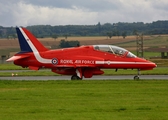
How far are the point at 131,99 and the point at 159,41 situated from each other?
120 metres

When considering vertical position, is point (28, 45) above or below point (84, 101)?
above

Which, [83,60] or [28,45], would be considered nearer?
[83,60]

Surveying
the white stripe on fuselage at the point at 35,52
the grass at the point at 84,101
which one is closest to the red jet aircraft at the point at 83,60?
the white stripe on fuselage at the point at 35,52

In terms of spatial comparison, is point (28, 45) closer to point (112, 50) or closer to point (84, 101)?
point (112, 50)

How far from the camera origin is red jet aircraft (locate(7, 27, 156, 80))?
108ft

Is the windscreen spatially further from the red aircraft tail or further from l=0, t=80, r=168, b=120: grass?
l=0, t=80, r=168, b=120: grass

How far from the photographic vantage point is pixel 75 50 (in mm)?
33500

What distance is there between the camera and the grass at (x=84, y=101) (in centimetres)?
1645

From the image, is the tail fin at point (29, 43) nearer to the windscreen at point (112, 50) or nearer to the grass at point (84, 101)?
the windscreen at point (112, 50)

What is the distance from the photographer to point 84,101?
772 inches

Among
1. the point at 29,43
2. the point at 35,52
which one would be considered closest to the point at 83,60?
the point at 35,52

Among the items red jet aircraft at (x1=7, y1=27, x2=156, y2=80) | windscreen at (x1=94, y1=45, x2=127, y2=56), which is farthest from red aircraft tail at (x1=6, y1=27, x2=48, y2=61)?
windscreen at (x1=94, y1=45, x2=127, y2=56)

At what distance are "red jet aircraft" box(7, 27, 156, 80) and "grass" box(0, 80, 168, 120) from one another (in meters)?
6.44

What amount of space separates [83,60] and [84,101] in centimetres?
1350
